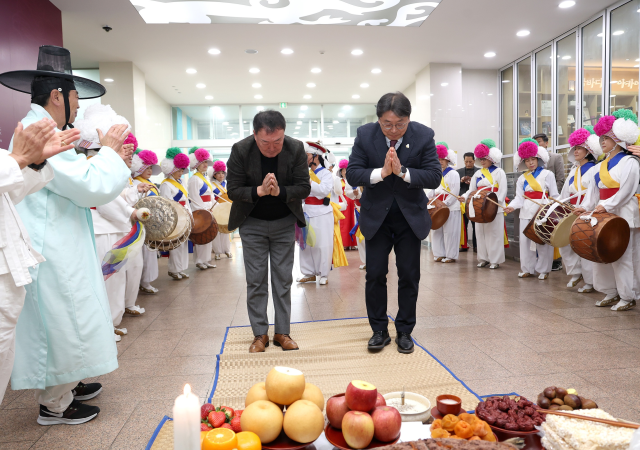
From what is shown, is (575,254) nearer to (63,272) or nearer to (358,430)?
(358,430)

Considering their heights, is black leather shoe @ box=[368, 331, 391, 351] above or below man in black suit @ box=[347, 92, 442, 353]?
below

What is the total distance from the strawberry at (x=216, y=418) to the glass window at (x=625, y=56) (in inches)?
316

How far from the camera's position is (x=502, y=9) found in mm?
7633

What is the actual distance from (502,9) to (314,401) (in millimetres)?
7964

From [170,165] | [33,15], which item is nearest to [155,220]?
[170,165]

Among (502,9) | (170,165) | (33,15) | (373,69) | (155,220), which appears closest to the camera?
(155,220)

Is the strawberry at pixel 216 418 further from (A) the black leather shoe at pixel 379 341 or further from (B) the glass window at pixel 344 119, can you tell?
(B) the glass window at pixel 344 119

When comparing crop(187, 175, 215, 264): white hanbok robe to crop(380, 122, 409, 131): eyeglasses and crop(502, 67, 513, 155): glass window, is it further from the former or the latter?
crop(502, 67, 513, 155): glass window

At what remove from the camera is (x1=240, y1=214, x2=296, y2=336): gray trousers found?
3.31m

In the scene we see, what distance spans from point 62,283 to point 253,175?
148 cm

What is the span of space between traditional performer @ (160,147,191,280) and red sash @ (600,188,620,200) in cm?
493

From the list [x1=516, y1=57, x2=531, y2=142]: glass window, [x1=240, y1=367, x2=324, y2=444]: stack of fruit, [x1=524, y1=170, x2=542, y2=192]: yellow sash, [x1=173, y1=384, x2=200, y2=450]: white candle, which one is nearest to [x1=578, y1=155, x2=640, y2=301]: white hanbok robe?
[x1=524, y1=170, x2=542, y2=192]: yellow sash

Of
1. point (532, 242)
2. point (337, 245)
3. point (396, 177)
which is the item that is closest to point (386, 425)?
point (396, 177)

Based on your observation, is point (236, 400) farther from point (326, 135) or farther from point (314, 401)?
point (326, 135)
